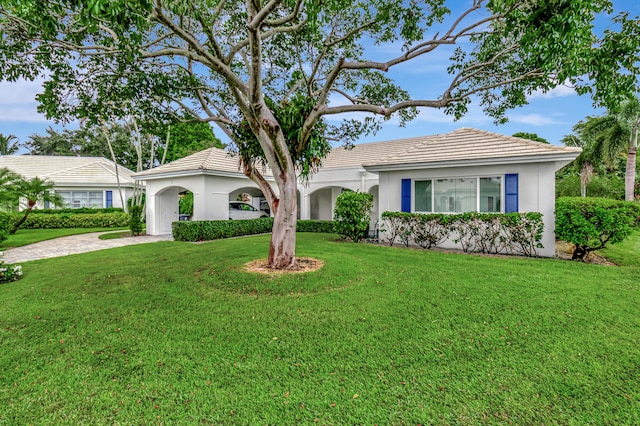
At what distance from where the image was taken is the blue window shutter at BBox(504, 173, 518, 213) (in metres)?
10.4

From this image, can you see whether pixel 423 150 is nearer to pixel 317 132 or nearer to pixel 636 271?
pixel 317 132

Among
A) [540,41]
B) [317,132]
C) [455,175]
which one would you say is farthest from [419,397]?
[455,175]

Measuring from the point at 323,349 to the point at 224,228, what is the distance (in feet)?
39.7

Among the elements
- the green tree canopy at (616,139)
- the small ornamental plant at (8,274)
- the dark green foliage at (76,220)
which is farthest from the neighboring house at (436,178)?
the green tree canopy at (616,139)

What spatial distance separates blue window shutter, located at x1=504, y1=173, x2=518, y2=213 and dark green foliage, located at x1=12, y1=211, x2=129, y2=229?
2414 centimetres

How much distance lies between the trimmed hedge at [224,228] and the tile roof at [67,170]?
1422cm

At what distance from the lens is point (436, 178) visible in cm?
1182

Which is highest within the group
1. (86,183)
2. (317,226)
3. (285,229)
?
(86,183)

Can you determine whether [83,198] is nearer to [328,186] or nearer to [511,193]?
[328,186]

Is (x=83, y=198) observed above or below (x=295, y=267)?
above

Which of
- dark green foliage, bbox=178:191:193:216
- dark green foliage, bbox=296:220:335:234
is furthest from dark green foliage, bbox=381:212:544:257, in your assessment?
dark green foliage, bbox=178:191:193:216

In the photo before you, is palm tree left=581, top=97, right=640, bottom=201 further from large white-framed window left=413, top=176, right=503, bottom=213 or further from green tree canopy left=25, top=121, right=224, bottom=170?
green tree canopy left=25, top=121, right=224, bottom=170

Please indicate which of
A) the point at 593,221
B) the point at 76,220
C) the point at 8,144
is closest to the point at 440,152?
the point at 593,221

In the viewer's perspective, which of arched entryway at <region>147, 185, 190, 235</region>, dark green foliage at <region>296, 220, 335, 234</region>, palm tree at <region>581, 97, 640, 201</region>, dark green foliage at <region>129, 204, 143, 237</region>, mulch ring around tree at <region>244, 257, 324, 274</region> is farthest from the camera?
palm tree at <region>581, 97, 640, 201</region>
